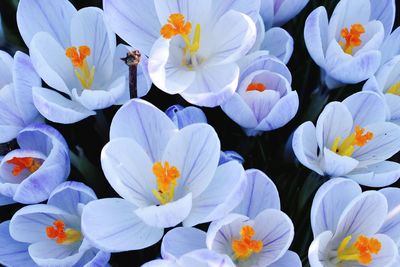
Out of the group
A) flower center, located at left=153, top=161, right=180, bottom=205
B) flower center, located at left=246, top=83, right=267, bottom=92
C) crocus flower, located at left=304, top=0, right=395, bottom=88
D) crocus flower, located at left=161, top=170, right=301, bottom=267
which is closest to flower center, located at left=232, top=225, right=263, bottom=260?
crocus flower, located at left=161, top=170, right=301, bottom=267

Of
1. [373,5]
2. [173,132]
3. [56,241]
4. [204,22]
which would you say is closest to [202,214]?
[173,132]

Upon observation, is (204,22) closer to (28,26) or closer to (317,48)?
(317,48)

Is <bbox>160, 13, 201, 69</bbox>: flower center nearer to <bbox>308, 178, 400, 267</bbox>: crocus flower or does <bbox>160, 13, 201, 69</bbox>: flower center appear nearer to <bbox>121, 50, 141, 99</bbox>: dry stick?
<bbox>121, 50, 141, 99</bbox>: dry stick

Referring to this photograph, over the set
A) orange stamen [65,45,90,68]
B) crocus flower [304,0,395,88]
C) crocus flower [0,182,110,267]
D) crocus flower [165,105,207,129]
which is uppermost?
crocus flower [304,0,395,88]

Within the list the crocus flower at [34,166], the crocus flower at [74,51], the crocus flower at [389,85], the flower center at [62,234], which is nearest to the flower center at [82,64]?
the crocus flower at [74,51]

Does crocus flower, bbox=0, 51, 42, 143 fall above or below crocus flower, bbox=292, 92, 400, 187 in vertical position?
below

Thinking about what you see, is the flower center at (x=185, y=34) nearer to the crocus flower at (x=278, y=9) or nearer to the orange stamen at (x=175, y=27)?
the orange stamen at (x=175, y=27)
